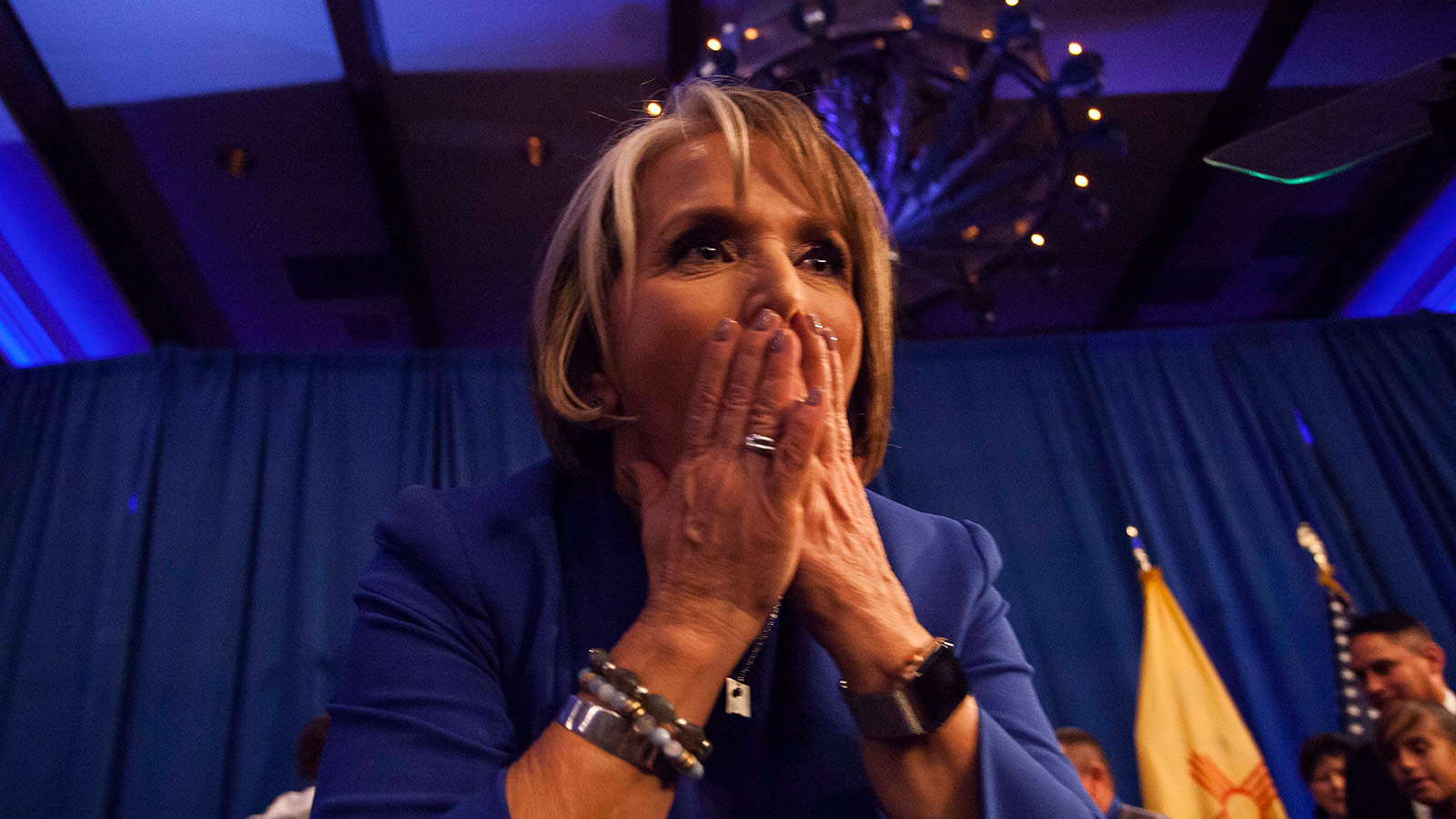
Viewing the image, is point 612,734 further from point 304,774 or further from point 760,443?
point 304,774

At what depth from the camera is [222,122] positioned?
4.64m

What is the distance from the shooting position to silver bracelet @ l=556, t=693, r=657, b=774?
0.57 metres

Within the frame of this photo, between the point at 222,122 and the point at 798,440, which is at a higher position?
the point at 222,122

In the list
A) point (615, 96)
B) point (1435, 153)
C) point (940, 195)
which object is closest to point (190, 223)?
point (615, 96)

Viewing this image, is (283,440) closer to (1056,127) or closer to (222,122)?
(222,122)

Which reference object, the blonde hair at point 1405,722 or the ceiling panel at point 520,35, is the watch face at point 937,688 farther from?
the ceiling panel at point 520,35

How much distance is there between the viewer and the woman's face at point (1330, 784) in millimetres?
3555

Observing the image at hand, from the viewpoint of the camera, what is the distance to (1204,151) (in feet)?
16.7

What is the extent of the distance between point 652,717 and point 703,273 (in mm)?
359

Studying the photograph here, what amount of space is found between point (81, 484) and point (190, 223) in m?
1.47

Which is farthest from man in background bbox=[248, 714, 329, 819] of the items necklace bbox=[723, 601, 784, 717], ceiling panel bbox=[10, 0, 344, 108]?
ceiling panel bbox=[10, 0, 344, 108]

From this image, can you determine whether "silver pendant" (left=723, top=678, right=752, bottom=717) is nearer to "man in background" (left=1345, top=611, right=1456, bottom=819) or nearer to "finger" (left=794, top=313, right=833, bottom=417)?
"finger" (left=794, top=313, right=833, bottom=417)

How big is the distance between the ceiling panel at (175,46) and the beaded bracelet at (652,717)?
4553 millimetres

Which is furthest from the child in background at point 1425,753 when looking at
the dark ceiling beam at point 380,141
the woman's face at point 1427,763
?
the dark ceiling beam at point 380,141
